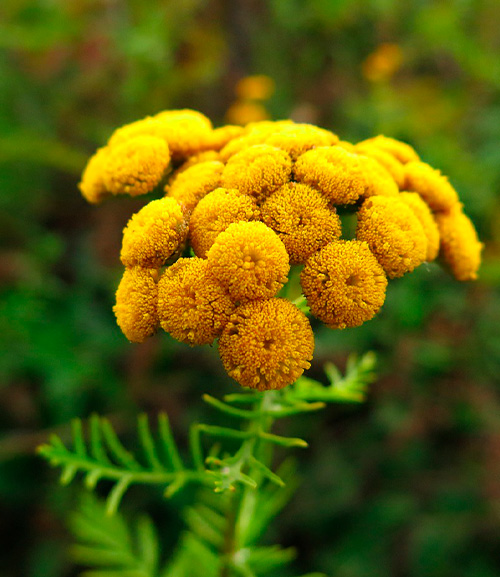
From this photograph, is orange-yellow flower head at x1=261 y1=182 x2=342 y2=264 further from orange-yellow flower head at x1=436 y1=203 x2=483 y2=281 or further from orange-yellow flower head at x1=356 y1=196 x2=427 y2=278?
orange-yellow flower head at x1=436 y1=203 x2=483 y2=281

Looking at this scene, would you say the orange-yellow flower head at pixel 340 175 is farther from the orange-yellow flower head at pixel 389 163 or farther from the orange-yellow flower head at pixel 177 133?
the orange-yellow flower head at pixel 177 133

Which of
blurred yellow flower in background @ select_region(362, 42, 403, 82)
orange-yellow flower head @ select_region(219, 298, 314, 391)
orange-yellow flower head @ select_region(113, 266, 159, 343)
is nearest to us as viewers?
orange-yellow flower head @ select_region(219, 298, 314, 391)

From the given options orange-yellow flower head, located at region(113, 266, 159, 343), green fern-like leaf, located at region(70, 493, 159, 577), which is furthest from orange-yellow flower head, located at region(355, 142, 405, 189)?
green fern-like leaf, located at region(70, 493, 159, 577)

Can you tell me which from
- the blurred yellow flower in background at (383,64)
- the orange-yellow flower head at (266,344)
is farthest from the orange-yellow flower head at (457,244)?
the blurred yellow flower in background at (383,64)

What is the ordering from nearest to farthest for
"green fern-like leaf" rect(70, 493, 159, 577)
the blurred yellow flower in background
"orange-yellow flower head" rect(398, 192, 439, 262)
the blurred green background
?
"orange-yellow flower head" rect(398, 192, 439, 262), "green fern-like leaf" rect(70, 493, 159, 577), the blurred green background, the blurred yellow flower in background

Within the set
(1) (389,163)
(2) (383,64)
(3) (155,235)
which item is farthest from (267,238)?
(2) (383,64)

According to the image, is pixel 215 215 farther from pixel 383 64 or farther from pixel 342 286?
pixel 383 64
